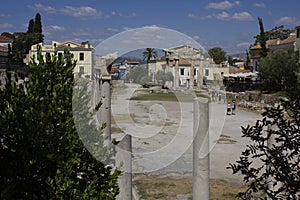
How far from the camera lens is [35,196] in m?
3.07

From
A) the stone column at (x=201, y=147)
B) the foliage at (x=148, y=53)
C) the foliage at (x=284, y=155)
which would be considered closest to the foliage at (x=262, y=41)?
the foliage at (x=148, y=53)

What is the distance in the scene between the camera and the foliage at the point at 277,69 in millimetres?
32000

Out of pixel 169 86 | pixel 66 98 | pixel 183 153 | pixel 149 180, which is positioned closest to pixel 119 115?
pixel 183 153

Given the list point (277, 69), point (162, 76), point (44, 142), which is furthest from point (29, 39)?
point (44, 142)

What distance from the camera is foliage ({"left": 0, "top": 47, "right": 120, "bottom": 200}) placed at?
312 centimetres

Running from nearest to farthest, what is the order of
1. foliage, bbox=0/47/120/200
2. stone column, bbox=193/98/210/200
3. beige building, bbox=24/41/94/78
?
foliage, bbox=0/47/120/200 < beige building, bbox=24/41/94/78 < stone column, bbox=193/98/210/200

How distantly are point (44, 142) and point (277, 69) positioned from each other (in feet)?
105

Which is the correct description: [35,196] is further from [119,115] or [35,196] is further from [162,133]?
[119,115]

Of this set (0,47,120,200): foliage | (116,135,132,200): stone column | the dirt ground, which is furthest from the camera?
the dirt ground

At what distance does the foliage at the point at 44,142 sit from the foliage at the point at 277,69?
3016cm

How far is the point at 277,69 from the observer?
108 ft

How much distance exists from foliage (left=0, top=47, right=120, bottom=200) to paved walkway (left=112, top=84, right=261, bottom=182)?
294 inches

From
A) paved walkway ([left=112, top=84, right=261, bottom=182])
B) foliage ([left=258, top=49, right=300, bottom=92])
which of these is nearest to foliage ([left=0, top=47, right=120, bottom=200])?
paved walkway ([left=112, top=84, right=261, bottom=182])

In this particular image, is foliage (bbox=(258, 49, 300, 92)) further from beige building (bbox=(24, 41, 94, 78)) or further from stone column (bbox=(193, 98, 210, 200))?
stone column (bbox=(193, 98, 210, 200))
